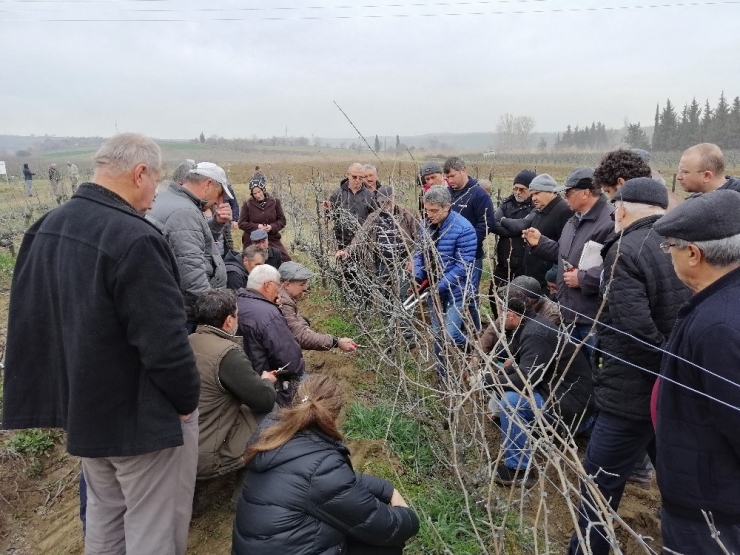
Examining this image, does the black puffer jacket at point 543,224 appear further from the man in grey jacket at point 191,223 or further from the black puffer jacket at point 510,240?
the man in grey jacket at point 191,223

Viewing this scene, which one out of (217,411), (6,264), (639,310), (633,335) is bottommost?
(6,264)

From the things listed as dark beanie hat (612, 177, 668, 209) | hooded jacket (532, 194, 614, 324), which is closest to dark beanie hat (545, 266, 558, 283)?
hooded jacket (532, 194, 614, 324)

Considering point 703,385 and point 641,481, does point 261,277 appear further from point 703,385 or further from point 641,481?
point 641,481

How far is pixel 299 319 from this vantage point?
144 inches

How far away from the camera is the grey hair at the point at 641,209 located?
2.30 meters

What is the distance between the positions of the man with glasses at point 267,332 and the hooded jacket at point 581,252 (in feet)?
5.86

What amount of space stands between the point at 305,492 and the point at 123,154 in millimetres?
1401

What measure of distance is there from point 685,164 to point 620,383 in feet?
6.97

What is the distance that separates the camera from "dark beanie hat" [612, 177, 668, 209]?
2.32m

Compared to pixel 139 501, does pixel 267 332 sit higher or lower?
higher

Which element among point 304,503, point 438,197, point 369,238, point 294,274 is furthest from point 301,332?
point 304,503

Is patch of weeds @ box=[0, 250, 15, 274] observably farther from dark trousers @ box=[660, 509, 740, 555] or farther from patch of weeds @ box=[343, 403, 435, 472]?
dark trousers @ box=[660, 509, 740, 555]

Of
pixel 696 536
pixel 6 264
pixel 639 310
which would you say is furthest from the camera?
pixel 6 264

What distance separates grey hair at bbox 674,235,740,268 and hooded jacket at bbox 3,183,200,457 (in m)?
1.75
